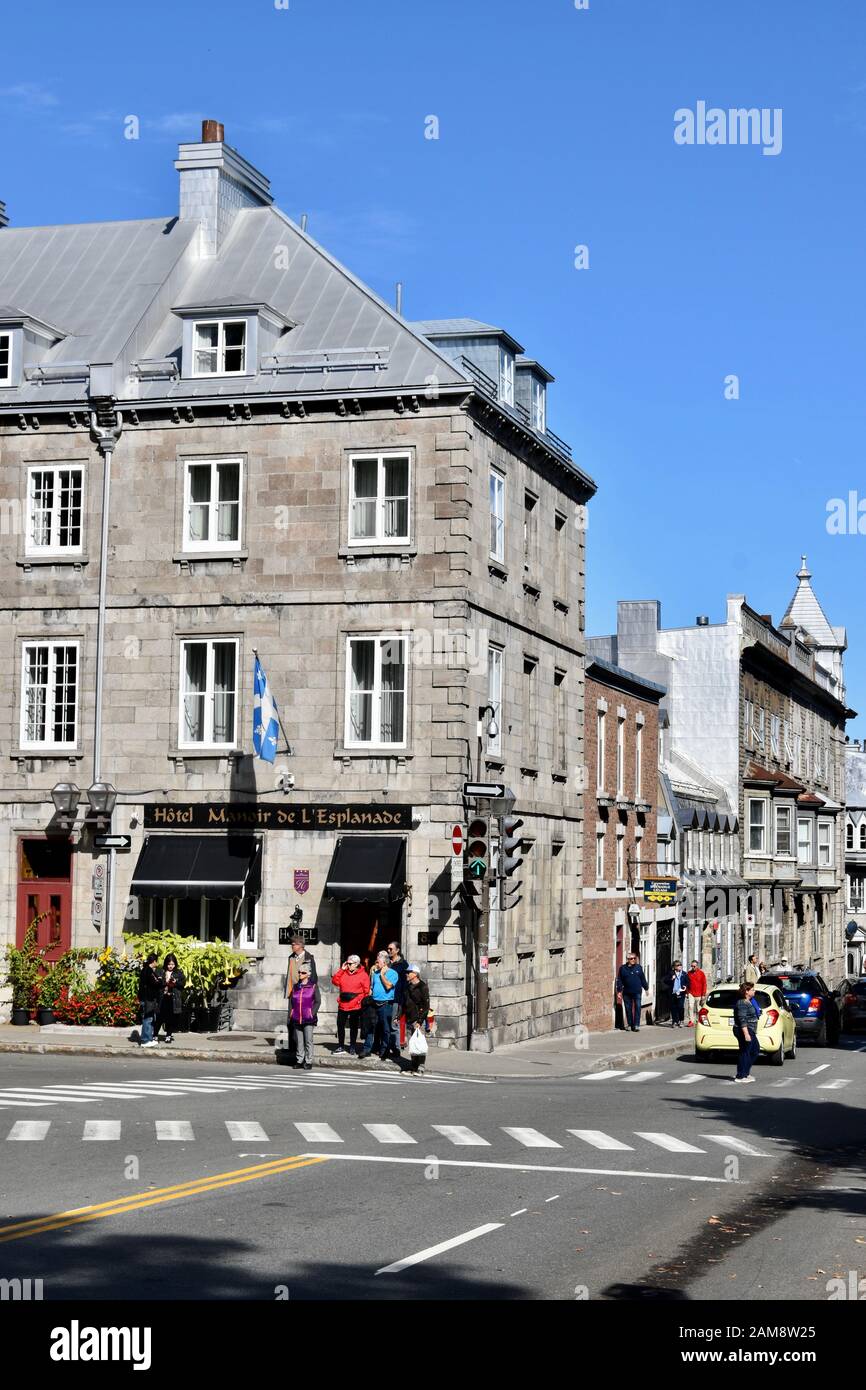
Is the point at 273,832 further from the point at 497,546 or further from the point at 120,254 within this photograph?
the point at 120,254

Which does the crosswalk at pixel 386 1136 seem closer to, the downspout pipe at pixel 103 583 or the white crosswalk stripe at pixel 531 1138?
the white crosswalk stripe at pixel 531 1138

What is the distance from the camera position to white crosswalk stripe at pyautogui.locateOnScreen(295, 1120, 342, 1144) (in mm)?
18672

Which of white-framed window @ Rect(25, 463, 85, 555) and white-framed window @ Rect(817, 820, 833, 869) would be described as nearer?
white-framed window @ Rect(25, 463, 85, 555)

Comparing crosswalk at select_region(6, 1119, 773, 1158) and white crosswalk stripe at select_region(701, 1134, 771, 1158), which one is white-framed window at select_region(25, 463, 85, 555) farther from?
white crosswalk stripe at select_region(701, 1134, 771, 1158)

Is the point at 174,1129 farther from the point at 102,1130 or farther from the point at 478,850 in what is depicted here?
the point at 478,850

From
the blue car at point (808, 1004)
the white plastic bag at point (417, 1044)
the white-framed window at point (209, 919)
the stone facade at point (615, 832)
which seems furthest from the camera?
the stone facade at point (615, 832)

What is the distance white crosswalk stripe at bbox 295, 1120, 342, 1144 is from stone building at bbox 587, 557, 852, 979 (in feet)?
133

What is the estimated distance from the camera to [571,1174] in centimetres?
1664

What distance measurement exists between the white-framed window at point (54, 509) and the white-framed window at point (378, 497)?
5.78 meters

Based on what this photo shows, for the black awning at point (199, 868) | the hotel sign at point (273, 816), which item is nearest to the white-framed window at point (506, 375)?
the hotel sign at point (273, 816)

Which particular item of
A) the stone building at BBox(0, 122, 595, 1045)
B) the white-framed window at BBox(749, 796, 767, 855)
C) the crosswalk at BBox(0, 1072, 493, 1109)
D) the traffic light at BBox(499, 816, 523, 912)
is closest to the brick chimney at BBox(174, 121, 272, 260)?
the stone building at BBox(0, 122, 595, 1045)

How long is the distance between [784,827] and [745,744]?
14.1 ft

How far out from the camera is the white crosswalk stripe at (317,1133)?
A: 18672mm
